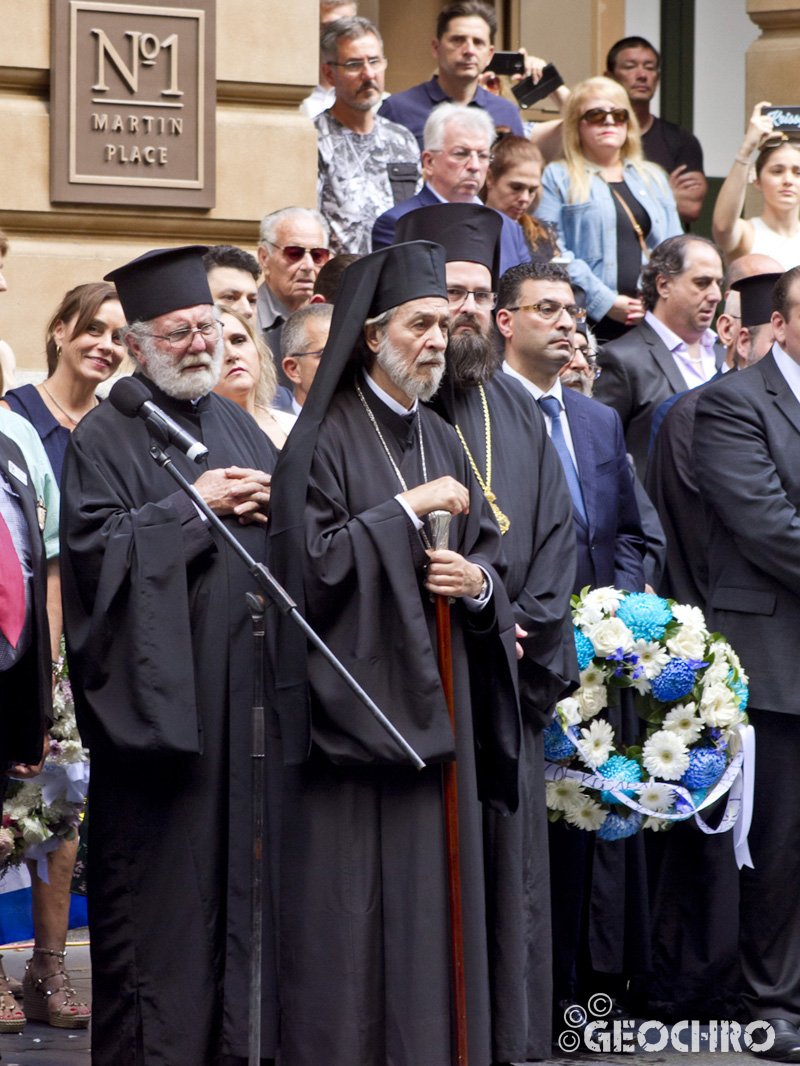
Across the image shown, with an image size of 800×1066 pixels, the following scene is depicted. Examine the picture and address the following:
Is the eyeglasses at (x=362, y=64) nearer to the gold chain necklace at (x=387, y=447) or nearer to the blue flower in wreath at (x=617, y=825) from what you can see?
the gold chain necklace at (x=387, y=447)

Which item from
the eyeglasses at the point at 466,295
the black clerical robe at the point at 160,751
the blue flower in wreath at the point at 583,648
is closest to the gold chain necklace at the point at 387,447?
the black clerical robe at the point at 160,751

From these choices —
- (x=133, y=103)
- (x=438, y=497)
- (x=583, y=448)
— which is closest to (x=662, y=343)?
(x=583, y=448)

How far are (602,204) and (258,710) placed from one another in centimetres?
544

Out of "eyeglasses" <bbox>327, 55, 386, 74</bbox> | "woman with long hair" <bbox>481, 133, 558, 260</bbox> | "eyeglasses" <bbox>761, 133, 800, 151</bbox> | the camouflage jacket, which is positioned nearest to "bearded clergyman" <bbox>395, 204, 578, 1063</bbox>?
"woman with long hair" <bbox>481, 133, 558, 260</bbox>

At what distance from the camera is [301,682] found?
4992mm

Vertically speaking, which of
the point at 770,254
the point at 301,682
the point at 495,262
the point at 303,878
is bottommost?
the point at 303,878

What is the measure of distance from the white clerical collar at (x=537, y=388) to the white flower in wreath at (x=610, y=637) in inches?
38.0

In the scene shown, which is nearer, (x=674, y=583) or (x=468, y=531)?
(x=468, y=531)

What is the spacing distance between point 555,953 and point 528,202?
156 inches

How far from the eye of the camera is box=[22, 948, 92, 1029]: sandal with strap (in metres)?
6.46

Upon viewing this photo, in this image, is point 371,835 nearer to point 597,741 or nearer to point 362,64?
point 597,741

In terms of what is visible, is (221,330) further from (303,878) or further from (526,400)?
(303,878)

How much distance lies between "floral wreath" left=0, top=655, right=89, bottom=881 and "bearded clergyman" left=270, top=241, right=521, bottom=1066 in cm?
162

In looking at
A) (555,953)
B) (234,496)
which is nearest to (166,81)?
(234,496)
